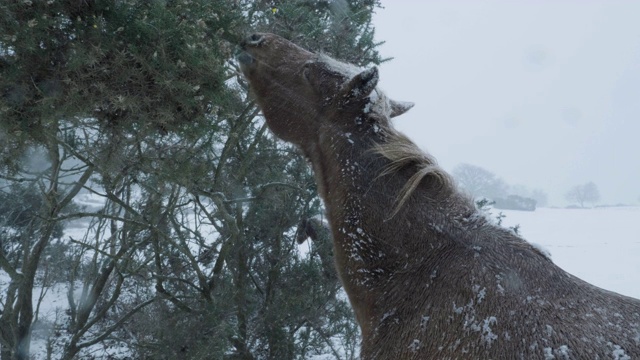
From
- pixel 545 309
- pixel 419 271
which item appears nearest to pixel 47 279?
pixel 419 271

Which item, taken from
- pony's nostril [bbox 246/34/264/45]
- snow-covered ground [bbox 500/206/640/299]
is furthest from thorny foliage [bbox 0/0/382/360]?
snow-covered ground [bbox 500/206/640/299]

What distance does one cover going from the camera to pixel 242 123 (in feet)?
15.3

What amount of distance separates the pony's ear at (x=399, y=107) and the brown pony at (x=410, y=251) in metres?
0.21

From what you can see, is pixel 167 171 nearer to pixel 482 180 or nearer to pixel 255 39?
pixel 255 39

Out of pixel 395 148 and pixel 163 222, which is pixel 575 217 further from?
pixel 395 148

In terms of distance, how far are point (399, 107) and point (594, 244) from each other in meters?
7.03

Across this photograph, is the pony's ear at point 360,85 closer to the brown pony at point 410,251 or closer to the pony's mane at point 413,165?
the brown pony at point 410,251

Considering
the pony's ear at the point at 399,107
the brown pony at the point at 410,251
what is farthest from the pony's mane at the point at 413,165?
the pony's ear at the point at 399,107

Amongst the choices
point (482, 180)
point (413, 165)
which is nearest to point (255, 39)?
point (413, 165)

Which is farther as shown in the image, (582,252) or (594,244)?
(594,244)

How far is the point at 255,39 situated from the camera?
286 cm

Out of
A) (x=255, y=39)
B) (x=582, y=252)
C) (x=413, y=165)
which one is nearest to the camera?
(x=413, y=165)

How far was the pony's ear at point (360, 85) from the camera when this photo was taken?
243cm

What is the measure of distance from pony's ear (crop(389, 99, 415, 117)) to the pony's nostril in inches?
32.0
